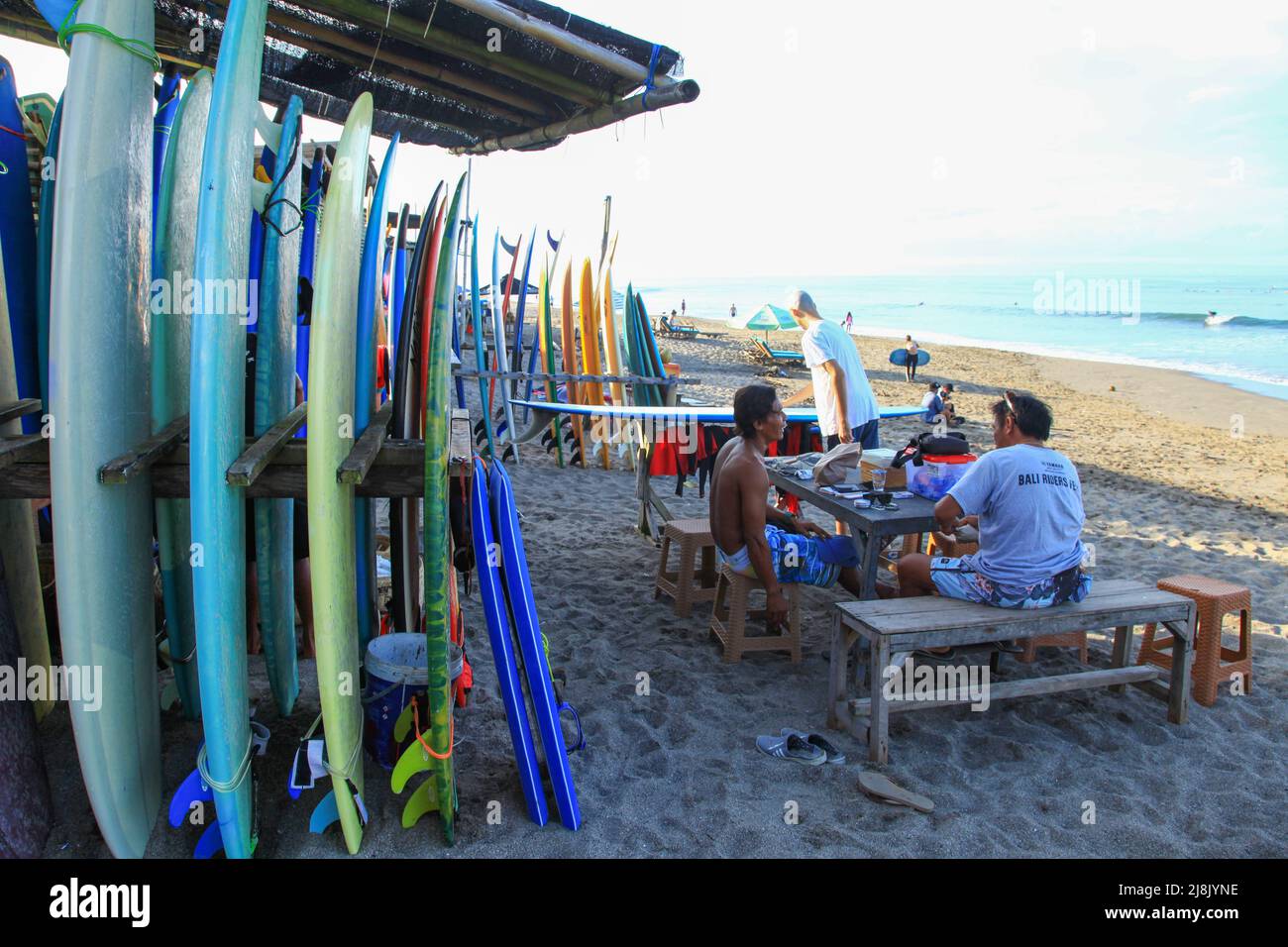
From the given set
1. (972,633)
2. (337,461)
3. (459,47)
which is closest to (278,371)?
(337,461)

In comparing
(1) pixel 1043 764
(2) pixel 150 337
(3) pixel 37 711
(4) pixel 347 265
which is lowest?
(1) pixel 1043 764

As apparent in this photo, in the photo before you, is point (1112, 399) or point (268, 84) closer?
point (268, 84)

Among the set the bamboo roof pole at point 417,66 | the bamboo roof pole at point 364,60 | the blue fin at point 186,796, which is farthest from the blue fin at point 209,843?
the bamboo roof pole at point 364,60

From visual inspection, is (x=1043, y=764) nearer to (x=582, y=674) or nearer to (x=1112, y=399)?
(x=582, y=674)

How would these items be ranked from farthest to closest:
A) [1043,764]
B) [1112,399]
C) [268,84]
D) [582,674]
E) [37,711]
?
[1112,399] → [268,84] → [582,674] → [1043,764] → [37,711]

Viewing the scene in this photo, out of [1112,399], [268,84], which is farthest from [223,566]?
[1112,399]

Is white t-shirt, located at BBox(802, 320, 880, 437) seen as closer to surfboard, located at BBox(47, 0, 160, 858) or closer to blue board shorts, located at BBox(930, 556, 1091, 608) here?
blue board shorts, located at BBox(930, 556, 1091, 608)

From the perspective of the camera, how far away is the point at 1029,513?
321 cm

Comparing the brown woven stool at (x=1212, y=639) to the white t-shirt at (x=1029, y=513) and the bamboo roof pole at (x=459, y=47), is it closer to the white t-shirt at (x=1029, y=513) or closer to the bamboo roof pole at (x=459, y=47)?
the white t-shirt at (x=1029, y=513)

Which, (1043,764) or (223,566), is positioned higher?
(223,566)

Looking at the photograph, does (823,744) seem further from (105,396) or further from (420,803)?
(105,396)

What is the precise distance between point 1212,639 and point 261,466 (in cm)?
386

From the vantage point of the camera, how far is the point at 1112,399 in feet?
52.1
